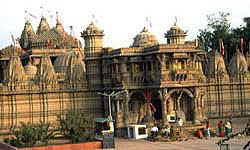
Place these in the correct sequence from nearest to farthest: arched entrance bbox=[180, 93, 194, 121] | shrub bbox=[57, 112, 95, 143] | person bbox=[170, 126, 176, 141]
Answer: shrub bbox=[57, 112, 95, 143] < person bbox=[170, 126, 176, 141] < arched entrance bbox=[180, 93, 194, 121]

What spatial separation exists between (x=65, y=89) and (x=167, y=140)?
1100 centimetres

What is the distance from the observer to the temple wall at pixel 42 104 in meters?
39.8

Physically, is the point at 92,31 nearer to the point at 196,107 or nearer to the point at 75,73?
the point at 75,73

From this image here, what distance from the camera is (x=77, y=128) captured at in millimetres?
32906

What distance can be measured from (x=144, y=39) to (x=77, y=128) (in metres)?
17.1

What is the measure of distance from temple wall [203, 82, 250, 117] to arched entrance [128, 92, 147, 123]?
22.3ft

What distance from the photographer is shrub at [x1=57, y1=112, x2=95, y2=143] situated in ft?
108

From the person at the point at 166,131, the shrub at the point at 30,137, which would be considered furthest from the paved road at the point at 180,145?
the shrub at the point at 30,137

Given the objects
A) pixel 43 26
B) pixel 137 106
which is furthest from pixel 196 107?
pixel 43 26

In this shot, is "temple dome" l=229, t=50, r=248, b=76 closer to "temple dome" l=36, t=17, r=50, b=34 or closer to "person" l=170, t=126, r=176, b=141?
"person" l=170, t=126, r=176, b=141

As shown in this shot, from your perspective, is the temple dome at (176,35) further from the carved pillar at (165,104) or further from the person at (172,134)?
the person at (172,134)

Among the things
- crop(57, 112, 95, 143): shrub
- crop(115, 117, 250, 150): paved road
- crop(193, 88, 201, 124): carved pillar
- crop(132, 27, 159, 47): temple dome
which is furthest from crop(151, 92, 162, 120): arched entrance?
crop(57, 112, 95, 143): shrub

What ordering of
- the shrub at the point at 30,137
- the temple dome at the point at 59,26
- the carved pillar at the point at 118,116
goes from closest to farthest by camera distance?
the shrub at the point at 30,137 < the carved pillar at the point at 118,116 < the temple dome at the point at 59,26

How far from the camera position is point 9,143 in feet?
108
